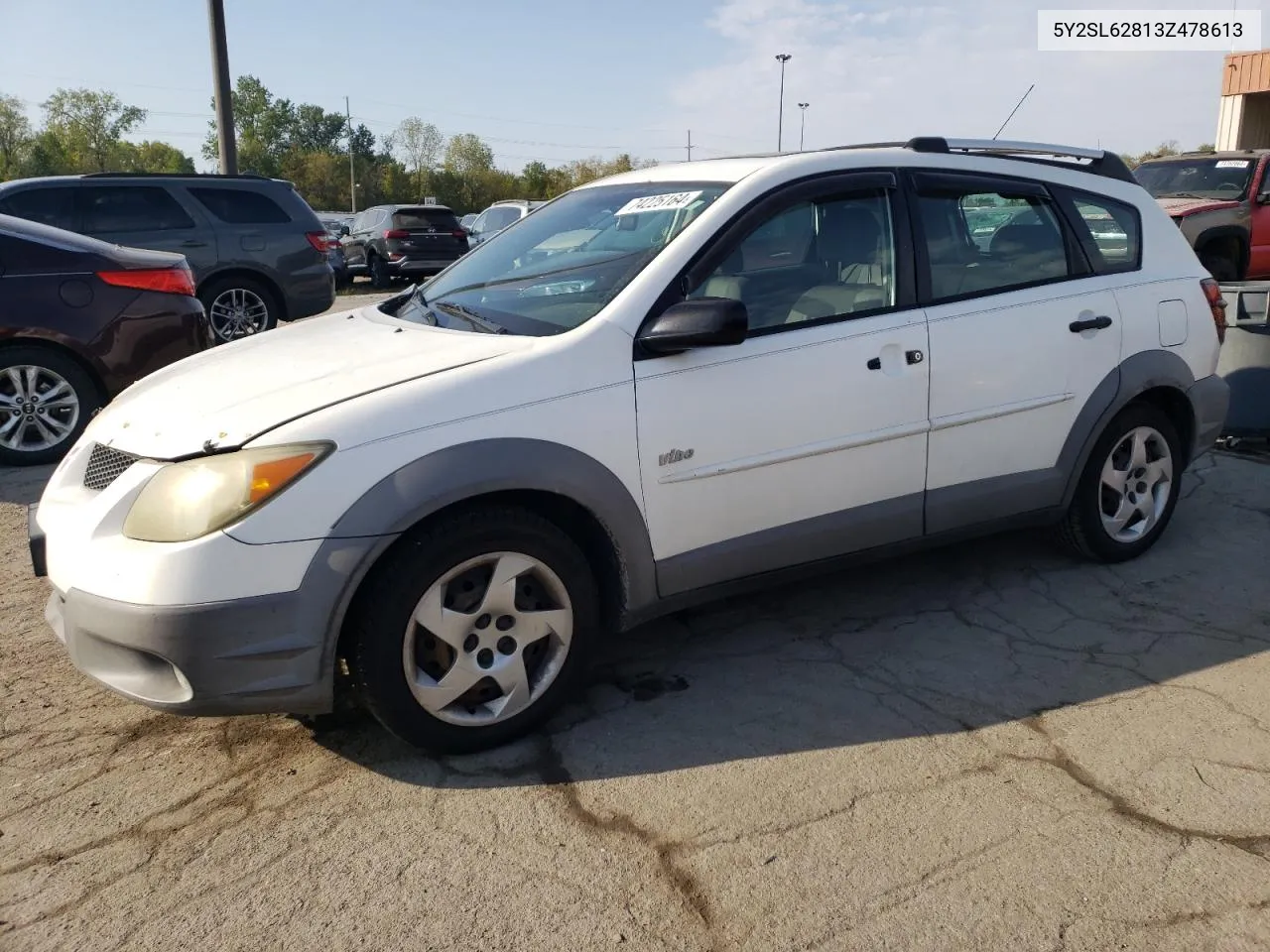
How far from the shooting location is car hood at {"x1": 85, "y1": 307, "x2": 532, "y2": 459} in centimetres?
288

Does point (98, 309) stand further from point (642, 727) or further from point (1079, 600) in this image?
point (1079, 600)

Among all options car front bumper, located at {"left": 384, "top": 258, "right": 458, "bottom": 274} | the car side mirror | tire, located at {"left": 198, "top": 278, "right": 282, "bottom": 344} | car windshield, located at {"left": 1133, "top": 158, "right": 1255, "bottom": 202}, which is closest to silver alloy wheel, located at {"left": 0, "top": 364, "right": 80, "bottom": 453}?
tire, located at {"left": 198, "top": 278, "right": 282, "bottom": 344}

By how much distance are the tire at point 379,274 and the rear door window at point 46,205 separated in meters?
11.5

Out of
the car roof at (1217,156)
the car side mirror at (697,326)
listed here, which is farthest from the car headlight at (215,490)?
the car roof at (1217,156)

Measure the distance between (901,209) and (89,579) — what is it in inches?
115

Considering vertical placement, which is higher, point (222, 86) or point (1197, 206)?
point (222, 86)

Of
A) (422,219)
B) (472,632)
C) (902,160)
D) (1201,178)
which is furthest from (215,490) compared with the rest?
(422,219)

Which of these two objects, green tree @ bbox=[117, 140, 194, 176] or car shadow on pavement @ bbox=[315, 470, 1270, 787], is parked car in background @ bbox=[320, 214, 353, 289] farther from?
green tree @ bbox=[117, 140, 194, 176]

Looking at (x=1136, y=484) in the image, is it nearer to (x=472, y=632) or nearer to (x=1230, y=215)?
(x=472, y=632)

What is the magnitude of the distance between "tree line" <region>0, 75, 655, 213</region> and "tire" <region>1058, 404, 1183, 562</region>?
5515 centimetres

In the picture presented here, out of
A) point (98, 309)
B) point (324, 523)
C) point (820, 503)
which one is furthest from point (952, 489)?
point (98, 309)

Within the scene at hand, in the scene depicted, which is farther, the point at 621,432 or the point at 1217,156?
the point at 1217,156

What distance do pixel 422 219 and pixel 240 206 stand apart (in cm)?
1060

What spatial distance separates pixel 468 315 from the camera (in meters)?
3.62
